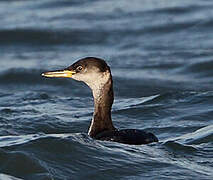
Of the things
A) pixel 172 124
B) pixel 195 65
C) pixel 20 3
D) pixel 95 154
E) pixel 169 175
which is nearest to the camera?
pixel 169 175

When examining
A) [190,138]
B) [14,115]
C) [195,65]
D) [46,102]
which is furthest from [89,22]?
[190,138]

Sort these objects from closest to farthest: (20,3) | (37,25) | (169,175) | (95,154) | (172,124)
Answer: (169,175) < (95,154) < (172,124) < (37,25) < (20,3)

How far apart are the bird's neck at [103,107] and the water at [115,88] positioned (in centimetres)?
43

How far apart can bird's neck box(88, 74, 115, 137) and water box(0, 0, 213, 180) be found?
426 millimetres

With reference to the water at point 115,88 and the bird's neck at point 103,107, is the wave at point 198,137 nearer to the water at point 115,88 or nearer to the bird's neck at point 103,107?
the water at point 115,88

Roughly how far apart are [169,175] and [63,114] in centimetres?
453

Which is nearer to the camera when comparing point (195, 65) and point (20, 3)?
point (195, 65)

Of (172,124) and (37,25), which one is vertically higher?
(37,25)

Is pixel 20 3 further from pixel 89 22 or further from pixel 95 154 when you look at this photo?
pixel 95 154

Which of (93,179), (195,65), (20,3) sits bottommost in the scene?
(93,179)

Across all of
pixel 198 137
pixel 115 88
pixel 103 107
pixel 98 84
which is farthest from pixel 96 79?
pixel 115 88

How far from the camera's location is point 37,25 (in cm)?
2019

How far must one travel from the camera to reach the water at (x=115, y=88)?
30.2ft

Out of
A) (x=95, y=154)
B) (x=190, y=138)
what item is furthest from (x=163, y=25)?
(x=95, y=154)
